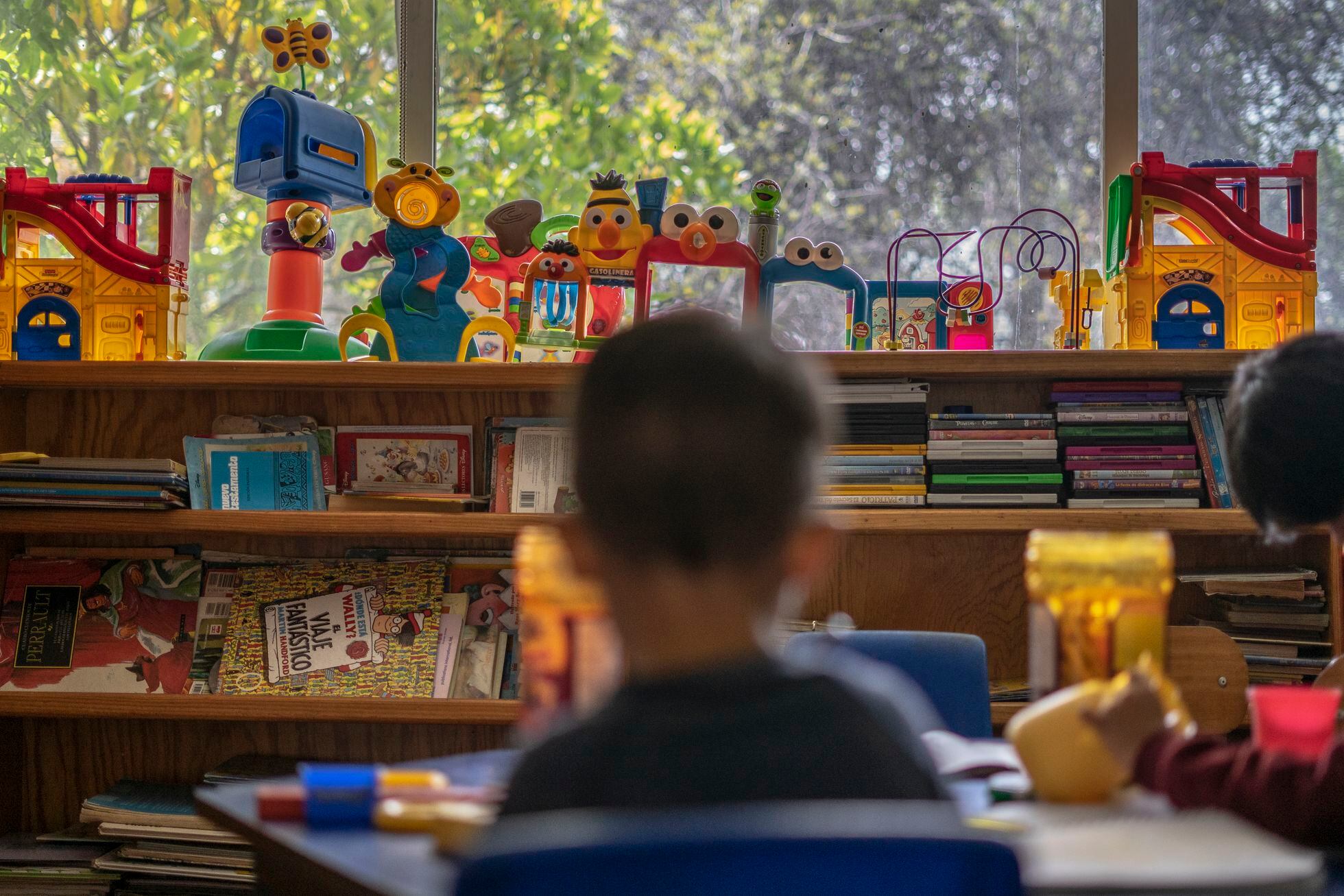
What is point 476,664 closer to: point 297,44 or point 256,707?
point 256,707

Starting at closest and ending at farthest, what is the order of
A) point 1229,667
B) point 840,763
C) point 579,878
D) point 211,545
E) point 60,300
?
point 579,878 < point 840,763 < point 1229,667 < point 60,300 < point 211,545

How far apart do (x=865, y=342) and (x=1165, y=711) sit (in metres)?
1.59

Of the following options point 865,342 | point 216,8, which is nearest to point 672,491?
point 865,342

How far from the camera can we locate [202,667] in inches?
103

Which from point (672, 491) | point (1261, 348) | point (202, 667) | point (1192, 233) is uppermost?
point (1192, 233)

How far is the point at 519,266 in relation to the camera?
2643 millimetres

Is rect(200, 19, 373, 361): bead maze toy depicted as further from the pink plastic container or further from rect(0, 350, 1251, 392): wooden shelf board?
the pink plastic container

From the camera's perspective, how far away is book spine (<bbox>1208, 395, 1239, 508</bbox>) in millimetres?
2435

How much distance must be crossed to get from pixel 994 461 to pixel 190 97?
199 centimetres

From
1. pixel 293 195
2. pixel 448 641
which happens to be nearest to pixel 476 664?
pixel 448 641

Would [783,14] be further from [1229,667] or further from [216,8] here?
[1229,667]

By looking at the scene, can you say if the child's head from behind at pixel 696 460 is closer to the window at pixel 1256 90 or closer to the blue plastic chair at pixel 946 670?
the blue plastic chair at pixel 946 670

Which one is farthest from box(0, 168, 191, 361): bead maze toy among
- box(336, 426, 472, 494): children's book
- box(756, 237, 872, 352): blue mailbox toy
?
box(756, 237, 872, 352): blue mailbox toy

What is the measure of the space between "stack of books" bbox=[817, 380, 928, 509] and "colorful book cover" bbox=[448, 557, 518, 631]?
2.33 ft
